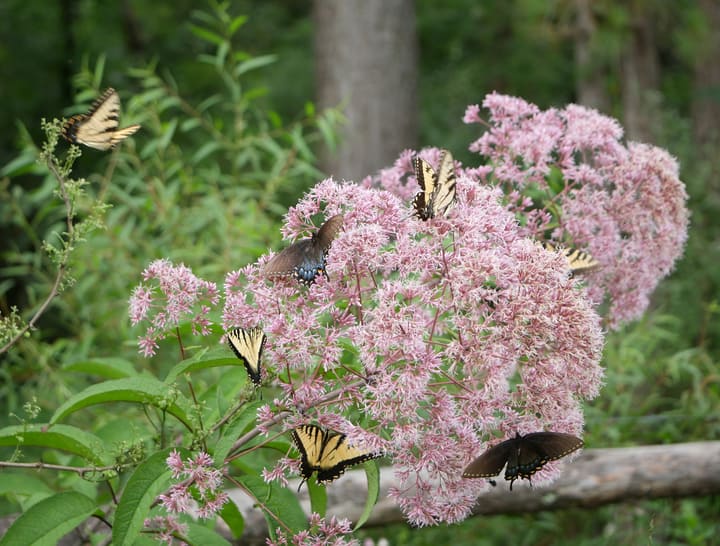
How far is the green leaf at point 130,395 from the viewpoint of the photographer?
2090mm

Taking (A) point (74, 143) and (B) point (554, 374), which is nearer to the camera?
(B) point (554, 374)

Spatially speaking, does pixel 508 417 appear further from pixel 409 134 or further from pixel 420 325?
pixel 409 134

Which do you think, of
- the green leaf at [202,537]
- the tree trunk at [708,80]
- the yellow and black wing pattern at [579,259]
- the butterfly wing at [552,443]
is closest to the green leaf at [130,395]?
the green leaf at [202,537]

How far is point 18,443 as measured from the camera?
7.02ft

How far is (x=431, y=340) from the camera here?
80.9 inches

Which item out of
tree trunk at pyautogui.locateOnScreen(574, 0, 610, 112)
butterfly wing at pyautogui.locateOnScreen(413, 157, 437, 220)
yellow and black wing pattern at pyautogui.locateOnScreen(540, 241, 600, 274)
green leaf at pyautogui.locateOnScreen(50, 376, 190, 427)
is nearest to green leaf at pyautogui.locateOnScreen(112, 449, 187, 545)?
green leaf at pyautogui.locateOnScreen(50, 376, 190, 427)

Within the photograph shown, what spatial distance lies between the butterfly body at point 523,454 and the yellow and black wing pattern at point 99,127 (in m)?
1.40

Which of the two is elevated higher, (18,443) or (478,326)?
(478,326)

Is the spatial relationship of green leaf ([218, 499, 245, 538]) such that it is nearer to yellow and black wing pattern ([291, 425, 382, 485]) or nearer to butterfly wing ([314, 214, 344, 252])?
yellow and black wing pattern ([291, 425, 382, 485])

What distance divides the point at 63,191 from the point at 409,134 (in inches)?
197

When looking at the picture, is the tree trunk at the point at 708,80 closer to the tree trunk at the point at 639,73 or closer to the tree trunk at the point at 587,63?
the tree trunk at the point at 639,73

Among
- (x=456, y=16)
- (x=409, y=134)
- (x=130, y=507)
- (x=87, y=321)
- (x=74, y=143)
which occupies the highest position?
(x=456, y=16)

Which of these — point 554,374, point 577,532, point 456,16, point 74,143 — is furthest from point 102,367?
point 456,16

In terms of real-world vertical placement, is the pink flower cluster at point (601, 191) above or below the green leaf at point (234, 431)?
above
